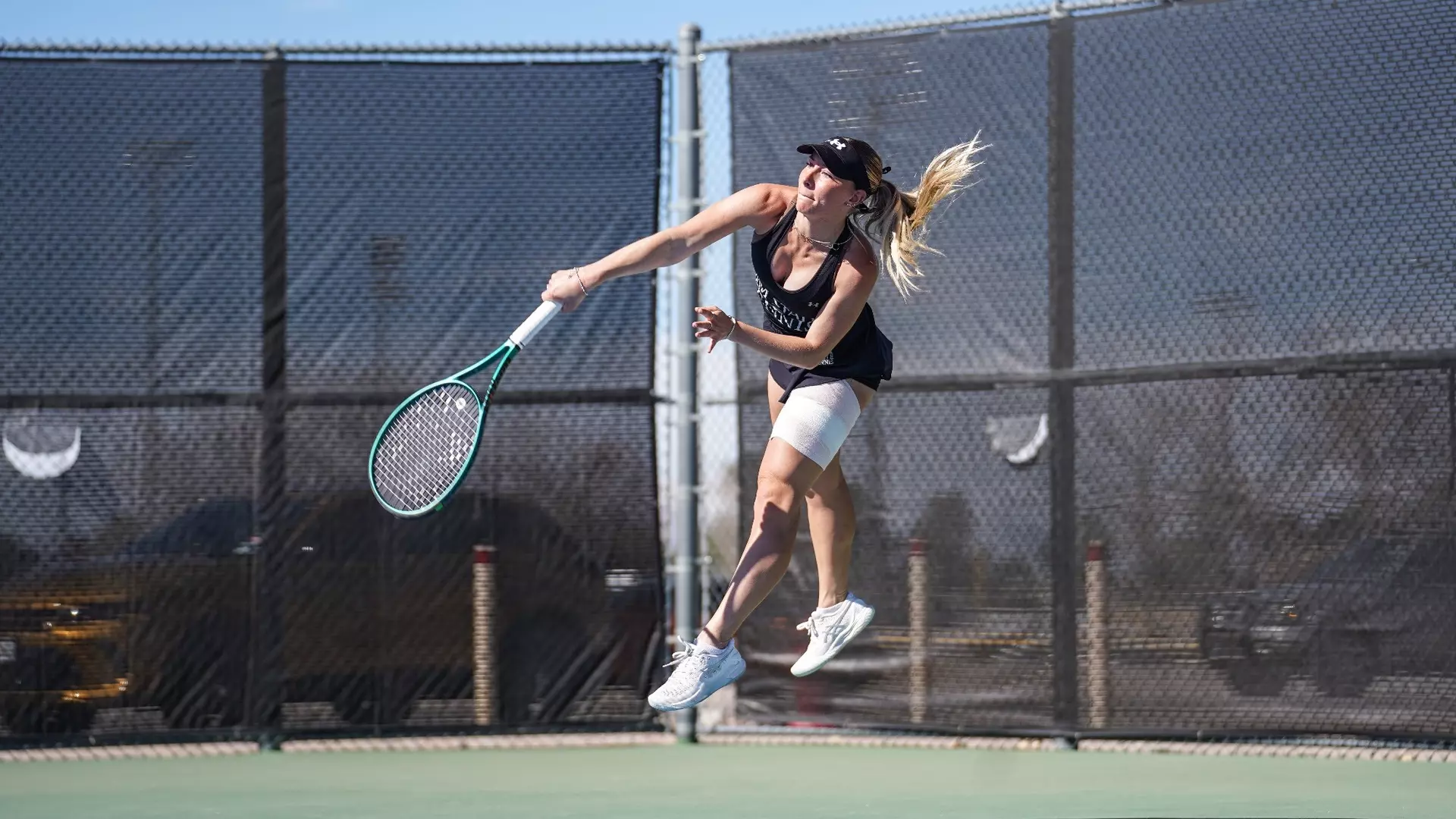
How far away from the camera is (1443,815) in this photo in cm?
532

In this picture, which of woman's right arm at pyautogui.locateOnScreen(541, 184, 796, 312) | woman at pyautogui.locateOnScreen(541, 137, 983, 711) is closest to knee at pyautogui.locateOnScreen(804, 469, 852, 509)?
woman at pyautogui.locateOnScreen(541, 137, 983, 711)

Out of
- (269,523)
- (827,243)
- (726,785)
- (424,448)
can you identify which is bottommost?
(726,785)

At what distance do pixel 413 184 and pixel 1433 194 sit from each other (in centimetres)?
438

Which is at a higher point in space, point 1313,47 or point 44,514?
point 1313,47

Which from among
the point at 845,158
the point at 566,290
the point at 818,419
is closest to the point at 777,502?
the point at 818,419

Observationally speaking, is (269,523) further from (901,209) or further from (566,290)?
(901,209)

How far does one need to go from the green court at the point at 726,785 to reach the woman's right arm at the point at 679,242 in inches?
76.2

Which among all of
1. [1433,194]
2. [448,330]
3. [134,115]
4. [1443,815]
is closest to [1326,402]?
[1433,194]

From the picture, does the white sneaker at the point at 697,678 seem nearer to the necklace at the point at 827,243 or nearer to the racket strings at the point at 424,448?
the racket strings at the point at 424,448

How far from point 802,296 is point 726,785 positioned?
7.69ft

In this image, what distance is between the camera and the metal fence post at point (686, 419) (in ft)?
25.2

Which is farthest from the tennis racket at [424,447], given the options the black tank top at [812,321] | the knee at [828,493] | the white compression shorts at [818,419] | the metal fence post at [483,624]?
the metal fence post at [483,624]

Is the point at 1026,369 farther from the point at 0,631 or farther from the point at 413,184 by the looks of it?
the point at 0,631

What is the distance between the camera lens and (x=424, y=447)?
507 centimetres
